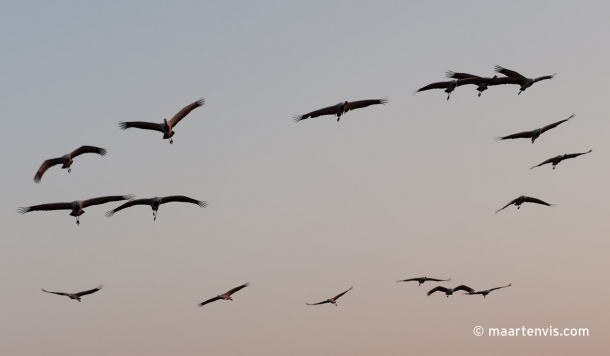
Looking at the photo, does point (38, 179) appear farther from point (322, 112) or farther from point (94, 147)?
point (322, 112)

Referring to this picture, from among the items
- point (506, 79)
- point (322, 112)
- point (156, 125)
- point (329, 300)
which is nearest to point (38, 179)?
point (156, 125)

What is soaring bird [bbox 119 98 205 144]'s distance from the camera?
61.7 m

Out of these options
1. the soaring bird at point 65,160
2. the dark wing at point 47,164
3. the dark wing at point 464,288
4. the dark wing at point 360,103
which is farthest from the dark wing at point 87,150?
the dark wing at point 464,288

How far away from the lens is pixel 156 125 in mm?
62094

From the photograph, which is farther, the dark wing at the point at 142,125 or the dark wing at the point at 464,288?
the dark wing at the point at 464,288

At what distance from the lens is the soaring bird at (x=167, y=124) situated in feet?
202

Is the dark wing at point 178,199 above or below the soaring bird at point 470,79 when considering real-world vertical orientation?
below

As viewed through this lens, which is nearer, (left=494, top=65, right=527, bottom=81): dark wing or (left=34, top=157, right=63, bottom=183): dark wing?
(left=34, top=157, right=63, bottom=183): dark wing

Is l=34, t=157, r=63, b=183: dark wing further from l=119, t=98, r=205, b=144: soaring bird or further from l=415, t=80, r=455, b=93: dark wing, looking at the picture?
l=415, t=80, r=455, b=93: dark wing

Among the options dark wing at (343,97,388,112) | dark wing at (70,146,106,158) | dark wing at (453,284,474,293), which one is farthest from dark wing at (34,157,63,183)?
dark wing at (453,284,474,293)

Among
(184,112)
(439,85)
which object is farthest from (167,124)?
(439,85)

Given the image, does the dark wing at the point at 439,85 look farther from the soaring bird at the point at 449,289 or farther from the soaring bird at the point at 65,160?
the soaring bird at the point at 65,160

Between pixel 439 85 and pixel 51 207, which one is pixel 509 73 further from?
pixel 51 207

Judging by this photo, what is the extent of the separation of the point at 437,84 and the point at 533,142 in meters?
8.00
